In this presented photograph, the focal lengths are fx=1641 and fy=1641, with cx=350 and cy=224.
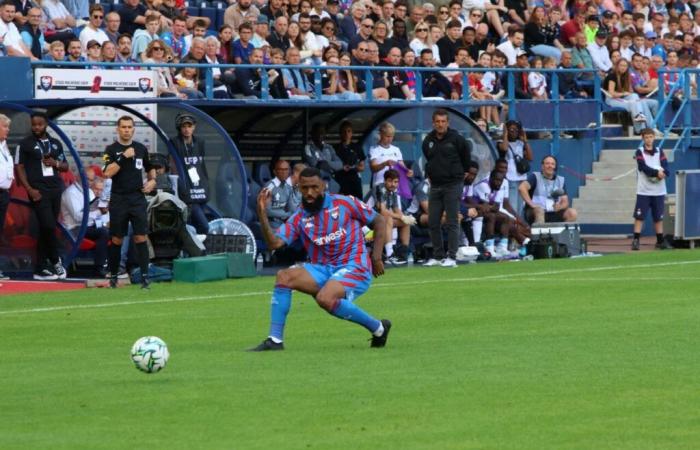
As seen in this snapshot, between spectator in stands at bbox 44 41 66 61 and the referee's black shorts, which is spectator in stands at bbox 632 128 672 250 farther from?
the referee's black shorts

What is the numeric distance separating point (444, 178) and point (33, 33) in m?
6.31

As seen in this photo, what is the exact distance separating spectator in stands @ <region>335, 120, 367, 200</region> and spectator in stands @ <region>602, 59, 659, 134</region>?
8302 mm

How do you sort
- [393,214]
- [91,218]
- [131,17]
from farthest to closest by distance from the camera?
[131,17], [393,214], [91,218]

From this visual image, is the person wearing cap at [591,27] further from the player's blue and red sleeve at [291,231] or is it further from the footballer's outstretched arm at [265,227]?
the footballer's outstretched arm at [265,227]

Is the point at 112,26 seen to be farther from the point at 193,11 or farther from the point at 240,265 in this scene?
the point at 240,265

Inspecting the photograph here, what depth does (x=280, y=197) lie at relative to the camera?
80.1 feet

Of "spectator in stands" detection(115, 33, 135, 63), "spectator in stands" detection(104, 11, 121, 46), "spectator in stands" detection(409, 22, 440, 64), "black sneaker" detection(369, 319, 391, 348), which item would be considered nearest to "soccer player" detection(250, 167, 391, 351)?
"black sneaker" detection(369, 319, 391, 348)

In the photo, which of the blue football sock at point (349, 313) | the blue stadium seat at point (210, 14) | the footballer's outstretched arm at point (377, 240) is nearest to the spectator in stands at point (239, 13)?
the blue stadium seat at point (210, 14)

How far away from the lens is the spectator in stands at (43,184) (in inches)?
834

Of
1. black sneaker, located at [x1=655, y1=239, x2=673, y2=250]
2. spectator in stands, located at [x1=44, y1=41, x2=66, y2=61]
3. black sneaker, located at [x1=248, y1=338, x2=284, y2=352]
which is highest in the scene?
spectator in stands, located at [x1=44, y1=41, x2=66, y2=61]

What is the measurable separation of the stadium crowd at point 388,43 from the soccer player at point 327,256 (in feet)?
30.6

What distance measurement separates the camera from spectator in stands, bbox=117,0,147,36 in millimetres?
25609

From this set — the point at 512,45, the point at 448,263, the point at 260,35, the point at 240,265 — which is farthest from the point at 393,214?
the point at 512,45

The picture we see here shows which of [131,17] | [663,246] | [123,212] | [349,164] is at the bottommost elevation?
[663,246]
